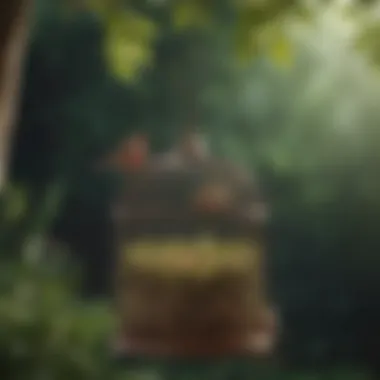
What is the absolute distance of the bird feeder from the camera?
3.13 ft

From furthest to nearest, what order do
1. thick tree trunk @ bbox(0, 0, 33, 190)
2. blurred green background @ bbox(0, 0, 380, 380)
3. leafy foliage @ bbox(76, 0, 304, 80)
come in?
1. blurred green background @ bbox(0, 0, 380, 380)
2. leafy foliage @ bbox(76, 0, 304, 80)
3. thick tree trunk @ bbox(0, 0, 33, 190)

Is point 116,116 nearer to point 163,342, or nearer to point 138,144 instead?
point 138,144

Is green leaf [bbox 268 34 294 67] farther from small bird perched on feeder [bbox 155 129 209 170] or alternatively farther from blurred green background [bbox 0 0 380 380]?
small bird perched on feeder [bbox 155 129 209 170]

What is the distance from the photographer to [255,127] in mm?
991

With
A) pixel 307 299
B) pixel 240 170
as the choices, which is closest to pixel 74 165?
pixel 240 170

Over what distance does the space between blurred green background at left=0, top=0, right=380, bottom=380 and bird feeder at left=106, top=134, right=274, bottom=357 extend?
0.06 ft

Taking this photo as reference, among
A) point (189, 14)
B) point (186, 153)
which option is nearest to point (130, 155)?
point (186, 153)

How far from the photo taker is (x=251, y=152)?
98 centimetres

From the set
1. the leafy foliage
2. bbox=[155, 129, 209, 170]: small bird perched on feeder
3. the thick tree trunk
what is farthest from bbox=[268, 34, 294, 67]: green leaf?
the thick tree trunk

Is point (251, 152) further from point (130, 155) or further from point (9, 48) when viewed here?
point (9, 48)

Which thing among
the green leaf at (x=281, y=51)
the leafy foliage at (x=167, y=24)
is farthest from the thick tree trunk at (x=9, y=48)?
the green leaf at (x=281, y=51)

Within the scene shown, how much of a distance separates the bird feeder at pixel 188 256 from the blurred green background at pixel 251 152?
0.06ft

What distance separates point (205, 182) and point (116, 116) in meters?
0.13

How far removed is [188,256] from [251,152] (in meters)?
0.14
